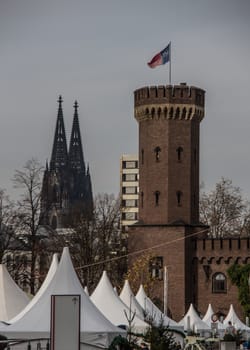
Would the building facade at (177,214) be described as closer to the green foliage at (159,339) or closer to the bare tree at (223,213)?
the bare tree at (223,213)

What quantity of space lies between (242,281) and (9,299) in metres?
38.4

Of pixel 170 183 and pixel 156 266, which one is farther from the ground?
pixel 170 183

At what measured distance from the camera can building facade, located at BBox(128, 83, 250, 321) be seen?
8875cm

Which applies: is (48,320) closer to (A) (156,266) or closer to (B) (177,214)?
(A) (156,266)

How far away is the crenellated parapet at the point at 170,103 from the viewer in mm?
91062

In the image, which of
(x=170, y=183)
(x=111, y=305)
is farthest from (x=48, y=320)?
(x=170, y=183)

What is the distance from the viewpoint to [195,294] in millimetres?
89312

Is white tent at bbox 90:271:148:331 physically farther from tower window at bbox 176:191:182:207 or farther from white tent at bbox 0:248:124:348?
tower window at bbox 176:191:182:207

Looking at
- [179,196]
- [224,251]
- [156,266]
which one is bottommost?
[156,266]

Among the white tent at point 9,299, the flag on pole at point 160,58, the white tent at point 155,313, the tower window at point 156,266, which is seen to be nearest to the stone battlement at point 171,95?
the flag on pole at point 160,58

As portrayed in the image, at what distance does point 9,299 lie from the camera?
48438 mm

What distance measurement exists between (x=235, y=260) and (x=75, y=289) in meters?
50.9

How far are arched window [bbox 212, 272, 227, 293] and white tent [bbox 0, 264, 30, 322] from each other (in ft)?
137

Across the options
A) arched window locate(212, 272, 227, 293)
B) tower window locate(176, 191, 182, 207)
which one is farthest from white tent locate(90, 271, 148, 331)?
arched window locate(212, 272, 227, 293)
